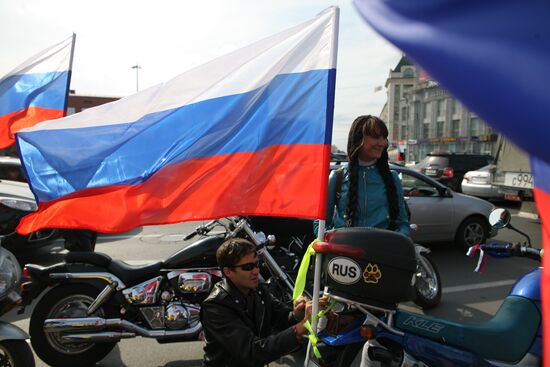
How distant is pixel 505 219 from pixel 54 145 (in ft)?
10.2

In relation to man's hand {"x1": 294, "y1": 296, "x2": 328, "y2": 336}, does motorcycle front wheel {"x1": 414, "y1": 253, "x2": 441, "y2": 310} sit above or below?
below

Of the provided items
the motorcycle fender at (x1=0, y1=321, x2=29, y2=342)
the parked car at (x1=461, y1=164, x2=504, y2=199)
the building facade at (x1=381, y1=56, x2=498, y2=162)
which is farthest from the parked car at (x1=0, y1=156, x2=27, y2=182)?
the building facade at (x1=381, y1=56, x2=498, y2=162)

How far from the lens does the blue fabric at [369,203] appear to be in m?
2.86

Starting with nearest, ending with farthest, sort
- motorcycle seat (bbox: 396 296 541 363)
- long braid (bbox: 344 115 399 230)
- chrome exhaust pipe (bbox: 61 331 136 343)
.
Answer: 1. motorcycle seat (bbox: 396 296 541 363)
2. long braid (bbox: 344 115 399 230)
3. chrome exhaust pipe (bbox: 61 331 136 343)

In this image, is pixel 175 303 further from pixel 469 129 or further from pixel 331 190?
pixel 469 129

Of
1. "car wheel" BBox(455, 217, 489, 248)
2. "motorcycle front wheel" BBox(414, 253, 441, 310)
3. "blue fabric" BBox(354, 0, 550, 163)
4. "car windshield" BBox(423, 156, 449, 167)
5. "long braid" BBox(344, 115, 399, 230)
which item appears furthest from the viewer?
"car windshield" BBox(423, 156, 449, 167)

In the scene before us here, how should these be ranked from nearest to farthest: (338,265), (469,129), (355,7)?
(355,7) → (338,265) → (469,129)

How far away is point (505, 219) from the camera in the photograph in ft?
10.1

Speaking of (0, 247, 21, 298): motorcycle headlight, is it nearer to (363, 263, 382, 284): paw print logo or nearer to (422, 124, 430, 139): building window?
(363, 263, 382, 284): paw print logo

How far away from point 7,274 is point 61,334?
0.87 meters

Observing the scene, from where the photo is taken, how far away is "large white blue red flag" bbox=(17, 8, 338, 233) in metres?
2.41

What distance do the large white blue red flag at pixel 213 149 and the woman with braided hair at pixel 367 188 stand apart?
0.57 meters

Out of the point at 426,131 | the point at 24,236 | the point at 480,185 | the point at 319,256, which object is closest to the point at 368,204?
the point at 319,256

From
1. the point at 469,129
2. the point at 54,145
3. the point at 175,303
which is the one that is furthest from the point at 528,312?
the point at 469,129
